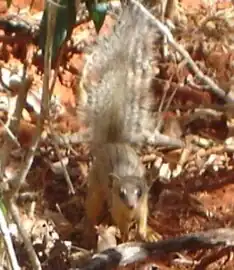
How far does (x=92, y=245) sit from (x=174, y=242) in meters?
0.89

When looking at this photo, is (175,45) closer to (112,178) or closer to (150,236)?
(150,236)

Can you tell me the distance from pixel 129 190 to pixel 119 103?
47cm

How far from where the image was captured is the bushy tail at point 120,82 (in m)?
4.18

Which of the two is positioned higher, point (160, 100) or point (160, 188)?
point (160, 100)

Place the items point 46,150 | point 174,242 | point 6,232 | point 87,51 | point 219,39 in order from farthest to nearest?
point 219,39 → point 87,51 → point 46,150 → point 174,242 → point 6,232

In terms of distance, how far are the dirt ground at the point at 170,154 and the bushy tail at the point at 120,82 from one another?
121mm

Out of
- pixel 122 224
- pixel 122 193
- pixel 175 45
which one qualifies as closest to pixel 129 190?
pixel 122 193

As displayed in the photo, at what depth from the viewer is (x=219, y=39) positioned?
4.68 m

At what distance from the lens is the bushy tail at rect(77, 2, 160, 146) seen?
418 centimetres

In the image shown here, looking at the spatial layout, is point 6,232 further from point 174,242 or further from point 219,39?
point 219,39

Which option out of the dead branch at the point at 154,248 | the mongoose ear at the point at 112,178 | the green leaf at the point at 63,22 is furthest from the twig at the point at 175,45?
the mongoose ear at the point at 112,178

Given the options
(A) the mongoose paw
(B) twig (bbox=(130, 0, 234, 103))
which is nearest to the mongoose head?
(A) the mongoose paw

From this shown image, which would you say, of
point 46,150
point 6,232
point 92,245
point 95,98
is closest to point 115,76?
point 95,98

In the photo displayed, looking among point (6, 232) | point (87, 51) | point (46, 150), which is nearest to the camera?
point (6, 232)
